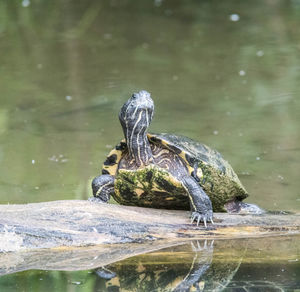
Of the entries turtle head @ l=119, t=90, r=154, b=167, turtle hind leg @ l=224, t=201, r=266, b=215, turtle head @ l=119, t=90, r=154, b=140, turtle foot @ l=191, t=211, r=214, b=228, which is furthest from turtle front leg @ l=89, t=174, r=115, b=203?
turtle hind leg @ l=224, t=201, r=266, b=215

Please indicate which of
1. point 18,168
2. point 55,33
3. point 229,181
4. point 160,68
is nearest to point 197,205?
point 229,181

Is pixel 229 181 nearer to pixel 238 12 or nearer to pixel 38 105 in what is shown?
pixel 38 105

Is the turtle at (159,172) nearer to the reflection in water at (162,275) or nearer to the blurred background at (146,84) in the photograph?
the reflection in water at (162,275)

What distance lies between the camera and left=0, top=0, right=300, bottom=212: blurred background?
538 cm

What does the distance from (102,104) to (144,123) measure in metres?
3.41

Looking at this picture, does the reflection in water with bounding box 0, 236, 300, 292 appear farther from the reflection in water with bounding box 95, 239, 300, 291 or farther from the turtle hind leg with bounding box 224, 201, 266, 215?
the turtle hind leg with bounding box 224, 201, 266, 215

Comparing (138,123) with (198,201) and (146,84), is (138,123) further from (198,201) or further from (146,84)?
(146,84)

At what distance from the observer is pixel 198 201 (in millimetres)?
3672

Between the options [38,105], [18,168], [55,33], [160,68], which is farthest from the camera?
[55,33]

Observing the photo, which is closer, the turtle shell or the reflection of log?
the reflection of log

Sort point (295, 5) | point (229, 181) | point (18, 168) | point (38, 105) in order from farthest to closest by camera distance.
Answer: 1. point (295, 5)
2. point (38, 105)
3. point (18, 168)
4. point (229, 181)

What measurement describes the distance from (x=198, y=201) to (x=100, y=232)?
57 centimetres

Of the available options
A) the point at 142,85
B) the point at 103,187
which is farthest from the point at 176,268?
the point at 142,85

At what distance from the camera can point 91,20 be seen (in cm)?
1077
